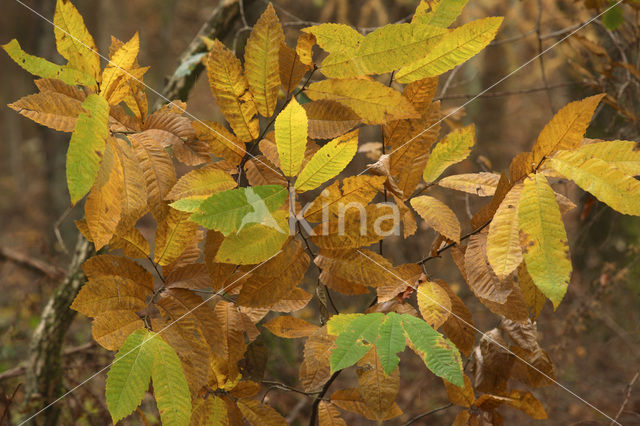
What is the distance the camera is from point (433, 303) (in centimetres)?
80

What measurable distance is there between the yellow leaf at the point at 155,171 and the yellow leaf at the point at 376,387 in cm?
41

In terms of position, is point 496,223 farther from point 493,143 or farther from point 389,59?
point 493,143

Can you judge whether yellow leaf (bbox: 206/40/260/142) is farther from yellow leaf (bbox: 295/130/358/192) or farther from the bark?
the bark

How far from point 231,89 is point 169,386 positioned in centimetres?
46

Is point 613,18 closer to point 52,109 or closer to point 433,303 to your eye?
point 433,303

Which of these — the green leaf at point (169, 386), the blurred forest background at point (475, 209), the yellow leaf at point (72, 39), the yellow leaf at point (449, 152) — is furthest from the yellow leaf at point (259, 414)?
the yellow leaf at point (72, 39)

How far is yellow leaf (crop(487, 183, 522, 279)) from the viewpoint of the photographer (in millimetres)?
647

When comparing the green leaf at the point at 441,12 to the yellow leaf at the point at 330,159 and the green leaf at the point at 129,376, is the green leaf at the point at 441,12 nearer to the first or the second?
the yellow leaf at the point at 330,159

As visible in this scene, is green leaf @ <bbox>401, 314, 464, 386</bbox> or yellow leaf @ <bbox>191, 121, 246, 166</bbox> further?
yellow leaf @ <bbox>191, 121, 246, 166</bbox>

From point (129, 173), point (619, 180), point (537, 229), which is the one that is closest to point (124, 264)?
point (129, 173)

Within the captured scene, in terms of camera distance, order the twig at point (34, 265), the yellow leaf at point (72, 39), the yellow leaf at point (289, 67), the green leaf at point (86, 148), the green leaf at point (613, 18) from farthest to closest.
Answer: the twig at point (34, 265) < the green leaf at point (613, 18) < the yellow leaf at point (289, 67) < the yellow leaf at point (72, 39) < the green leaf at point (86, 148)

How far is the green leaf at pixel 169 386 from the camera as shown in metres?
0.71

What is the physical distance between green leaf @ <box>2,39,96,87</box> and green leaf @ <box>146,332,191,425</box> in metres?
0.40

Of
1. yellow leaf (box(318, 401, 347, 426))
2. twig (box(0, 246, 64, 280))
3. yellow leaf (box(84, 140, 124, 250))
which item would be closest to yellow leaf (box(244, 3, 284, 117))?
yellow leaf (box(84, 140, 124, 250))
